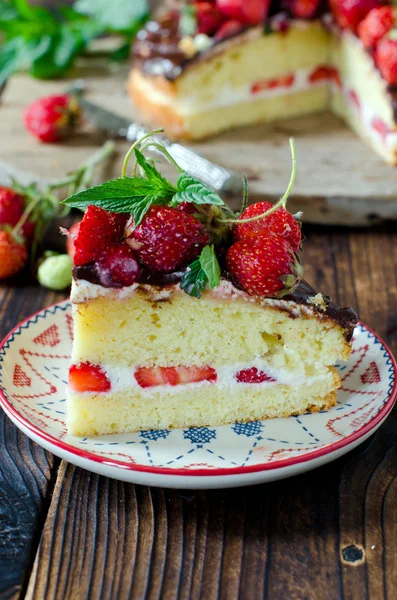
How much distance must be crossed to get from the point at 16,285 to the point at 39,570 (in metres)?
1.73

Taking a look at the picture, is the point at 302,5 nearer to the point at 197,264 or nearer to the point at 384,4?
the point at 384,4

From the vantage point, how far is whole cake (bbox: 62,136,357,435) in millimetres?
2348

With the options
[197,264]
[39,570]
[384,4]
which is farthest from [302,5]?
[39,570]

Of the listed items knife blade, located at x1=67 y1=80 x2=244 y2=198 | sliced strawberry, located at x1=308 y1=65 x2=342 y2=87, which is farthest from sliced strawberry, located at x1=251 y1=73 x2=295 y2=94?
knife blade, located at x1=67 y1=80 x2=244 y2=198

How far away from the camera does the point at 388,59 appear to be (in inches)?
166

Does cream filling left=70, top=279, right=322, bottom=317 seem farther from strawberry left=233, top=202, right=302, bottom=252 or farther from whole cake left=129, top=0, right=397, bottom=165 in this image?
whole cake left=129, top=0, right=397, bottom=165

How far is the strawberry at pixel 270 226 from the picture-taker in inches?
94.3

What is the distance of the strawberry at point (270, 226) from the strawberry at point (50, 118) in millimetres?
2234

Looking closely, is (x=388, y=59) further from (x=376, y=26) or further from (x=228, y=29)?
(x=228, y=29)

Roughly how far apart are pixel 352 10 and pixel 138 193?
8.91ft

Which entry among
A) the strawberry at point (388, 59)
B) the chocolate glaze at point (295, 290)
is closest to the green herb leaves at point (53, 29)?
the strawberry at point (388, 59)

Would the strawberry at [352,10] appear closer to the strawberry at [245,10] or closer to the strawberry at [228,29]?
the strawberry at [245,10]

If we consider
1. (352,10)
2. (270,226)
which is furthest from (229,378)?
(352,10)

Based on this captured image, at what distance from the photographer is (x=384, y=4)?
4.57 metres
